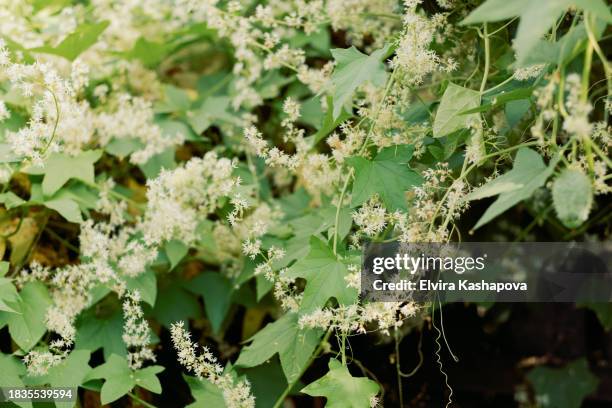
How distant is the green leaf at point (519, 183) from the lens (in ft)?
3.41

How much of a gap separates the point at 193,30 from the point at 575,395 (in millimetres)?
1762

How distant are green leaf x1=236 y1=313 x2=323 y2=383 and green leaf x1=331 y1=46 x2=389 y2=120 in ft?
1.62

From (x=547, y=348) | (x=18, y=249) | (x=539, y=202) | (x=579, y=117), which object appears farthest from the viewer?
(x=547, y=348)

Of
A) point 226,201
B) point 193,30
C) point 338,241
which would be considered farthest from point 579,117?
point 193,30

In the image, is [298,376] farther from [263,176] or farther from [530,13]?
[530,13]

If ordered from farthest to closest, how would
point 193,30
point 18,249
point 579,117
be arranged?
point 193,30, point 18,249, point 579,117

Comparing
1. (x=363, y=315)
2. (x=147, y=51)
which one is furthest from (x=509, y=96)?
(x=147, y=51)

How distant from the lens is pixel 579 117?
0.99 m

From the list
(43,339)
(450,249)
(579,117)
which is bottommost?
(43,339)

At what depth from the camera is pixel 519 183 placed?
42.9 inches

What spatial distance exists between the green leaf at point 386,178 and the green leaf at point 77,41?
0.91 m

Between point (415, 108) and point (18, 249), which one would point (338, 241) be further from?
point (18, 249)

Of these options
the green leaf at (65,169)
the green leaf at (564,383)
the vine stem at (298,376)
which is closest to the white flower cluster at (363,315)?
the vine stem at (298,376)

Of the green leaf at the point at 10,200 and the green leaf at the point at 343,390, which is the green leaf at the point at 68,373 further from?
the green leaf at the point at 343,390
